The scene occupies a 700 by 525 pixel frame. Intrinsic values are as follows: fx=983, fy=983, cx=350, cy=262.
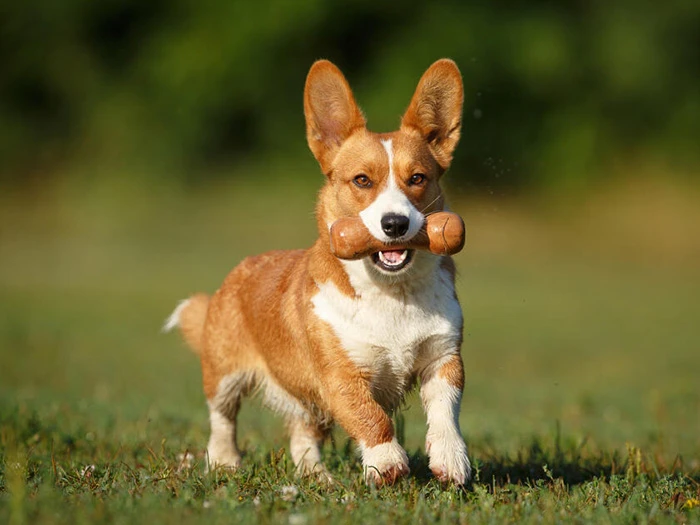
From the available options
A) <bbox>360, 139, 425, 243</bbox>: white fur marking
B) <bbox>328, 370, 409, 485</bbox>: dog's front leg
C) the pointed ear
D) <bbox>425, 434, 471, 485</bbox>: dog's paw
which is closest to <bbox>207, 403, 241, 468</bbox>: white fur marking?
<bbox>328, 370, 409, 485</bbox>: dog's front leg

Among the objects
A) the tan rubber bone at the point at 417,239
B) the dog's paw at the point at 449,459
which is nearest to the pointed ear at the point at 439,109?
the tan rubber bone at the point at 417,239

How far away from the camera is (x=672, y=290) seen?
1878 centimetres

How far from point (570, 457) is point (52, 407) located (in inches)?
160

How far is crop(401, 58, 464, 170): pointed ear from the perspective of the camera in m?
5.59

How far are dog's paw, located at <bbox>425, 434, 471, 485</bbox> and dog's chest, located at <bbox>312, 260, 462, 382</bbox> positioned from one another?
45cm

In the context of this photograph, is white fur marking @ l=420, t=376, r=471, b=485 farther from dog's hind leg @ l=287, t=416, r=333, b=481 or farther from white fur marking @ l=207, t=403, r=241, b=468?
white fur marking @ l=207, t=403, r=241, b=468

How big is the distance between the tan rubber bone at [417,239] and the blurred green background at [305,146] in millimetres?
10072

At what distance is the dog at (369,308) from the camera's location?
5000 mm

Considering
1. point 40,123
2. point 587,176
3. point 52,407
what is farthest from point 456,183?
point 52,407

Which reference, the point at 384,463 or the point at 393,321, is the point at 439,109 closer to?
the point at 393,321

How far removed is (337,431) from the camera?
6816 millimetres

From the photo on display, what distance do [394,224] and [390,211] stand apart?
0.08 m

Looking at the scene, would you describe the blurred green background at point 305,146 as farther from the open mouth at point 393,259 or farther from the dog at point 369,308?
the open mouth at point 393,259

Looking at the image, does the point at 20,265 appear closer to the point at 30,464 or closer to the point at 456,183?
the point at 456,183
